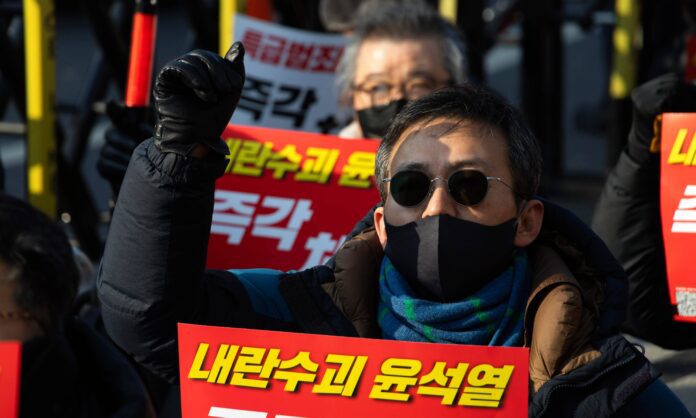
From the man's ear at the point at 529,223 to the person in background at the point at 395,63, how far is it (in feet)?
4.19

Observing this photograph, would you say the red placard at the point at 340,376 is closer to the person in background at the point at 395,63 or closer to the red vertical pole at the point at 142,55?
the red vertical pole at the point at 142,55

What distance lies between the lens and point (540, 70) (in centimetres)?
674

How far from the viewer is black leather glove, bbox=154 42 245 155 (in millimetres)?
2021

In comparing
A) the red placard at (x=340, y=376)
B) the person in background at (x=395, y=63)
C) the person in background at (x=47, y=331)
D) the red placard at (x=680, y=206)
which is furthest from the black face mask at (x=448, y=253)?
the person in background at (x=395, y=63)

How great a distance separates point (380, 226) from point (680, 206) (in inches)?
29.7

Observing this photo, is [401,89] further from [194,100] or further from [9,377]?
[9,377]

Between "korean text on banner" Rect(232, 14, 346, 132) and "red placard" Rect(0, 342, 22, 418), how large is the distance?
2569mm

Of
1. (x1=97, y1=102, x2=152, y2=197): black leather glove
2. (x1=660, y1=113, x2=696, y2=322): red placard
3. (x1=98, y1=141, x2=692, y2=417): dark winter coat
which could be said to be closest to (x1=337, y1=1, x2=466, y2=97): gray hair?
(x1=97, y1=102, x2=152, y2=197): black leather glove

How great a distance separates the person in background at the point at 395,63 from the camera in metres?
3.74

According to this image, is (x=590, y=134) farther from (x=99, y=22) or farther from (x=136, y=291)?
(x=136, y=291)

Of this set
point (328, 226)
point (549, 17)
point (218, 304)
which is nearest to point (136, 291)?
point (218, 304)

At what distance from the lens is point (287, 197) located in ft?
11.3

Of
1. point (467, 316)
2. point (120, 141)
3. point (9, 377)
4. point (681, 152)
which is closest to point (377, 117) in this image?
point (120, 141)

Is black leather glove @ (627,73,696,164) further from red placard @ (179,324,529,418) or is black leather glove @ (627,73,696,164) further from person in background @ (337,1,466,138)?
red placard @ (179,324,529,418)
